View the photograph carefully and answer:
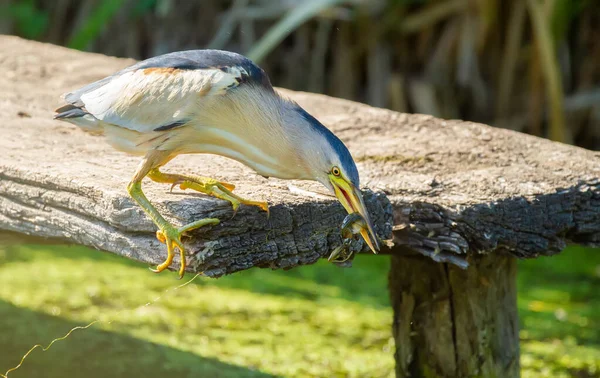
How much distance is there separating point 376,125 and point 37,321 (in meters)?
1.40

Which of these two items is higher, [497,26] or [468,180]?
[497,26]

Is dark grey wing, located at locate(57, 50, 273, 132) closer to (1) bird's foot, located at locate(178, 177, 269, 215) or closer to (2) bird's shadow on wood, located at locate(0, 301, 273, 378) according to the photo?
(1) bird's foot, located at locate(178, 177, 269, 215)

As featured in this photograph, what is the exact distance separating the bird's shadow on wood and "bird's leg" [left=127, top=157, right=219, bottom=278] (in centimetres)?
119

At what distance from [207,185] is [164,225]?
154mm

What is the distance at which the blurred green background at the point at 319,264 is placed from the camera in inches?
114

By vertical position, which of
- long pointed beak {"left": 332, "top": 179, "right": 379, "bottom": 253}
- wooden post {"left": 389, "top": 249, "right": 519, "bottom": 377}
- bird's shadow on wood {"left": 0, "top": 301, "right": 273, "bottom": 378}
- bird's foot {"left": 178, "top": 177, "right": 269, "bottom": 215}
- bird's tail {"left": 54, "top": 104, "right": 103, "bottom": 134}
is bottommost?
bird's shadow on wood {"left": 0, "top": 301, "right": 273, "bottom": 378}

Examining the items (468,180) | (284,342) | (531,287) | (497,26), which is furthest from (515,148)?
(497,26)

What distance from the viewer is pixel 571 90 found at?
4430mm

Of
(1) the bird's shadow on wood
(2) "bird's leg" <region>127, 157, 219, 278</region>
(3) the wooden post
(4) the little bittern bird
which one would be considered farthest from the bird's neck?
(1) the bird's shadow on wood

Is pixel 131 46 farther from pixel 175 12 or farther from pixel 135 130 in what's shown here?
pixel 135 130

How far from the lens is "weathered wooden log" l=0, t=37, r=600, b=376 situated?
5.47 ft

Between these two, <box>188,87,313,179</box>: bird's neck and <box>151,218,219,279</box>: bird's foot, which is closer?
<box>151,218,219,279</box>: bird's foot

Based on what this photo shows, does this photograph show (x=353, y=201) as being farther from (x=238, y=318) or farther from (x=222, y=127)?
(x=238, y=318)

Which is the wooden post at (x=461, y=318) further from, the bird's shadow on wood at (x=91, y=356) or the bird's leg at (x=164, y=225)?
the bird's leg at (x=164, y=225)
